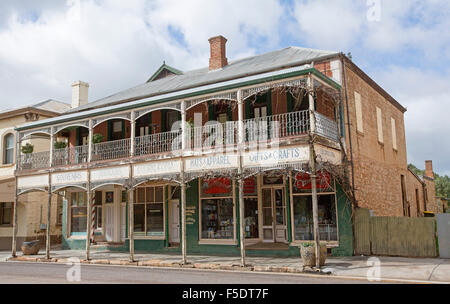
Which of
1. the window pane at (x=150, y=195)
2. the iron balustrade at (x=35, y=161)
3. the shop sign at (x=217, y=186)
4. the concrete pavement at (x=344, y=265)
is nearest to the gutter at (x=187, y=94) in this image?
the iron balustrade at (x=35, y=161)

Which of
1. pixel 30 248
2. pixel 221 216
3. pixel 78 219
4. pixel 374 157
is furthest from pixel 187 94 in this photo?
pixel 78 219

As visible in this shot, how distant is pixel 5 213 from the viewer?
24.9m

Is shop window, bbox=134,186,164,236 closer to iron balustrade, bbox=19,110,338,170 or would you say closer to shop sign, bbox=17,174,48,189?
iron balustrade, bbox=19,110,338,170

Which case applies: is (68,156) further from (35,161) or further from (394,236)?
(394,236)

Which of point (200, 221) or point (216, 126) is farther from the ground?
point (216, 126)

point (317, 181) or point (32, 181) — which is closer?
point (317, 181)

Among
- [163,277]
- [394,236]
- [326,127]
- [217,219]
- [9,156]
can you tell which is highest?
[9,156]

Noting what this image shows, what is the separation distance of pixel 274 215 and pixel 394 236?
14.7 ft

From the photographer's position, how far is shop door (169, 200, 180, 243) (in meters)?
19.3

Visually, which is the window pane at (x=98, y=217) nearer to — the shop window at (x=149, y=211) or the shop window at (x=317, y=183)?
the shop window at (x=149, y=211)

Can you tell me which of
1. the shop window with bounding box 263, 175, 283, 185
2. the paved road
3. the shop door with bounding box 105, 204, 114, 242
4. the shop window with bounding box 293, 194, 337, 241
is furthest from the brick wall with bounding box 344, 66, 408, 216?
the shop door with bounding box 105, 204, 114, 242

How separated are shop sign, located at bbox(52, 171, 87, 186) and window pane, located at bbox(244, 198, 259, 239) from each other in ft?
22.6

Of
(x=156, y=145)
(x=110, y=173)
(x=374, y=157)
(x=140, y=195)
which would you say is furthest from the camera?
(x=140, y=195)
